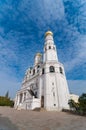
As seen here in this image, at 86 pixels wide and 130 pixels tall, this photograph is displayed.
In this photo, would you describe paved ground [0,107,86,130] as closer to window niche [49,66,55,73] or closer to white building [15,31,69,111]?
white building [15,31,69,111]

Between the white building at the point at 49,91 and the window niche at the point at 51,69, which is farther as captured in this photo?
the window niche at the point at 51,69

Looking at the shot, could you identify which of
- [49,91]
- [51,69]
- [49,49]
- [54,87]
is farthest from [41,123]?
[49,49]

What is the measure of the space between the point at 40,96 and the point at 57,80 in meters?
6.93

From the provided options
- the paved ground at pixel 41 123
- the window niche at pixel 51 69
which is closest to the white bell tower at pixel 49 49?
the window niche at pixel 51 69

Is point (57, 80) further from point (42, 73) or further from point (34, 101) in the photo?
point (34, 101)

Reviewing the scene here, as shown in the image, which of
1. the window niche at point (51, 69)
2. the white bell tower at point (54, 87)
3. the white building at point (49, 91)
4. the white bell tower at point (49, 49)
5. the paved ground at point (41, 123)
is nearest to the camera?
the paved ground at point (41, 123)

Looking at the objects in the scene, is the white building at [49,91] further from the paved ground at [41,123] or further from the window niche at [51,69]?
the paved ground at [41,123]

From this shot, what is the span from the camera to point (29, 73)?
50.8 meters

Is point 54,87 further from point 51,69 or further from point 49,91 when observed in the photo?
point 51,69

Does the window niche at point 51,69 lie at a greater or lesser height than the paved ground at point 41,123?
greater

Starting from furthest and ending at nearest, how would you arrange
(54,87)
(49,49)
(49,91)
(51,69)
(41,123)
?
1. (49,49)
2. (51,69)
3. (54,87)
4. (49,91)
5. (41,123)

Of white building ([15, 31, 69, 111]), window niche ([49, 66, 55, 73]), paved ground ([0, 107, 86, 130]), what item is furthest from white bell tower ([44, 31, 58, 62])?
paved ground ([0, 107, 86, 130])

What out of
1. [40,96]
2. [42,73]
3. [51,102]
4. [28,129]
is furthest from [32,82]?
[28,129]

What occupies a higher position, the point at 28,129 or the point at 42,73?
the point at 42,73
